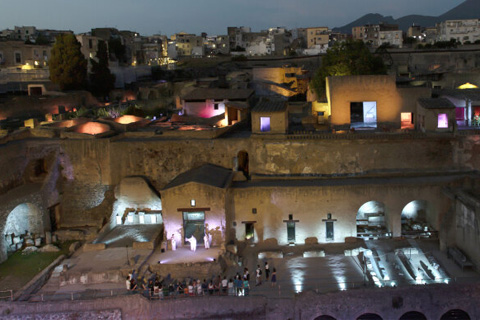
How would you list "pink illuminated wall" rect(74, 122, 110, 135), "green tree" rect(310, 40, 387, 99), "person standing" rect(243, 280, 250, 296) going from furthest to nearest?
"green tree" rect(310, 40, 387, 99) → "pink illuminated wall" rect(74, 122, 110, 135) → "person standing" rect(243, 280, 250, 296)

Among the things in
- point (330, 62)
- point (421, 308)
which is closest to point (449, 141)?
point (421, 308)

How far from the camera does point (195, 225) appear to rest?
2520cm

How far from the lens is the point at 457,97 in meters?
29.7

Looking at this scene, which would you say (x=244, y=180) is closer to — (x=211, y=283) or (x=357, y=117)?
(x=211, y=283)

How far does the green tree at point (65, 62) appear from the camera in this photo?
41.2 m

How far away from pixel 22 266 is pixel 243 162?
44.4ft

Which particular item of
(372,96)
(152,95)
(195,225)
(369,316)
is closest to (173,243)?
(195,225)

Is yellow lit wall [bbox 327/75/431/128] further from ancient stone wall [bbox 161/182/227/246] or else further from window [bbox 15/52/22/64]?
window [bbox 15/52/22/64]

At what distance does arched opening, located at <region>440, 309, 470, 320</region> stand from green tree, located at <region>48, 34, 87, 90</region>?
34921 millimetres

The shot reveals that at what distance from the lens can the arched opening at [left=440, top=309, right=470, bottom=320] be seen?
19516mm

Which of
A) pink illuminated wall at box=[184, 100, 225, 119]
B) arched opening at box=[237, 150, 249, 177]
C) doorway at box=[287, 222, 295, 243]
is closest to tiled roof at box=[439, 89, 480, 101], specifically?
arched opening at box=[237, 150, 249, 177]

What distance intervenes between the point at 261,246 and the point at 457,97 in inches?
638

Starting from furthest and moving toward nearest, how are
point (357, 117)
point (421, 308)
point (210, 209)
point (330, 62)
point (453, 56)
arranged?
point (453, 56) < point (330, 62) < point (357, 117) < point (210, 209) < point (421, 308)

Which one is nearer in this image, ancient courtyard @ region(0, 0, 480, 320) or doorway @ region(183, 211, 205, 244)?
ancient courtyard @ region(0, 0, 480, 320)
